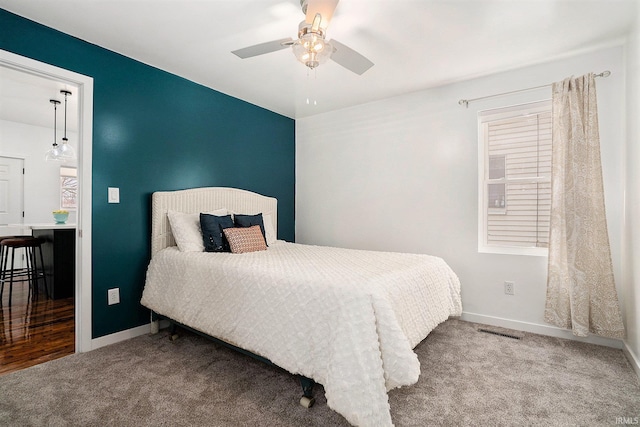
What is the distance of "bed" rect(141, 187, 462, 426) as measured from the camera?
4.64 feet

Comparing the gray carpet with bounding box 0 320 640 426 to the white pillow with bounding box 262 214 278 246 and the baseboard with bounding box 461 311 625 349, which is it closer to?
the baseboard with bounding box 461 311 625 349

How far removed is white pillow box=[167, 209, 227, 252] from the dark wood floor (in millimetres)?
1152

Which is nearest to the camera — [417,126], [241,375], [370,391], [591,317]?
[370,391]

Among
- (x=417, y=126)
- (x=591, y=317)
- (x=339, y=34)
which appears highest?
(x=339, y=34)

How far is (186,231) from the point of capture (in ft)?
8.99

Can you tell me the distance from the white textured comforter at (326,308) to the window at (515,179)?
906 mm

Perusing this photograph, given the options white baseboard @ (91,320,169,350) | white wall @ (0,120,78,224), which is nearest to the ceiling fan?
white baseboard @ (91,320,169,350)

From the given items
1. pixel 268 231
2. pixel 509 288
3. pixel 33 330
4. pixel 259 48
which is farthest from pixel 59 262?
pixel 509 288

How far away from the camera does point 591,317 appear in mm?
2410

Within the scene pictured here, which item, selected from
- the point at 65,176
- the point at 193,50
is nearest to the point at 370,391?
the point at 193,50

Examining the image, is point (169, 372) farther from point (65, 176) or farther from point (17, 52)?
point (65, 176)

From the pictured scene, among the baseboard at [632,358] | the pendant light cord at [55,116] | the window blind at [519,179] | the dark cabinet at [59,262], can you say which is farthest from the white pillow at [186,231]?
the baseboard at [632,358]

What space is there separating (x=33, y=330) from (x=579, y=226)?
4.78 meters

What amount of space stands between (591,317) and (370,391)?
219cm
